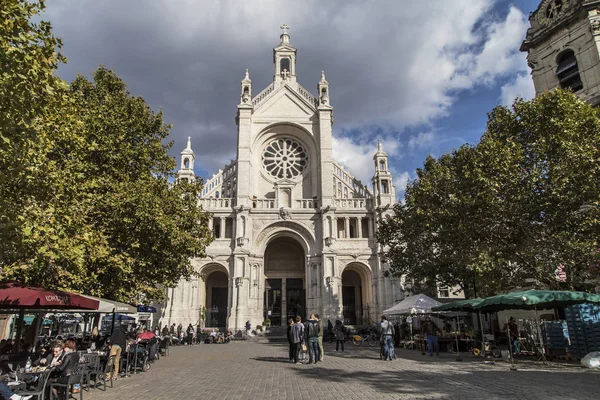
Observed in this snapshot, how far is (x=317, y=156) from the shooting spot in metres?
36.7

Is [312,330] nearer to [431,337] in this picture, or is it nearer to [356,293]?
[431,337]

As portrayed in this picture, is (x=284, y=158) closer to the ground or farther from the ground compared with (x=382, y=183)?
farther from the ground

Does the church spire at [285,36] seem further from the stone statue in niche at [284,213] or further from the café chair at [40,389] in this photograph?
the café chair at [40,389]

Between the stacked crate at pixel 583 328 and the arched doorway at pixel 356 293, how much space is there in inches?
751

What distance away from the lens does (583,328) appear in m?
14.2

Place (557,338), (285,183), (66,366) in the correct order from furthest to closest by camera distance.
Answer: (285,183) < (557,338) < (66,366)

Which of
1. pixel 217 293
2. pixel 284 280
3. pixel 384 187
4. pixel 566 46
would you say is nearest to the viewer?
pixel 566 46

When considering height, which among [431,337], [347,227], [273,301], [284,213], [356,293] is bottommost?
[431,337]

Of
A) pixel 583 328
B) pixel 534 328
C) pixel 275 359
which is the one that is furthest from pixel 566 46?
pixel 275 359

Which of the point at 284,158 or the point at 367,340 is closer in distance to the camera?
the point at 367,340

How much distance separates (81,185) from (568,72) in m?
32.7

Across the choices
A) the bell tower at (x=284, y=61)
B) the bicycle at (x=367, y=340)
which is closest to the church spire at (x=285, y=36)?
the bell tower at (x=284, y=61)

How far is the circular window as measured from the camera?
3747 centimetres

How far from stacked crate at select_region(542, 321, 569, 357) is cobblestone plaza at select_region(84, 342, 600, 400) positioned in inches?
63.5
